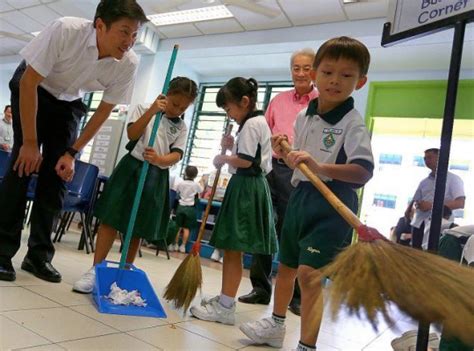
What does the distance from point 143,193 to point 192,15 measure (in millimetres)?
4059

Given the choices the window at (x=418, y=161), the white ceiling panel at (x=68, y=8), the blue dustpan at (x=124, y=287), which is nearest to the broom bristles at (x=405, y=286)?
the blue dustpan at (x=124, y=287)

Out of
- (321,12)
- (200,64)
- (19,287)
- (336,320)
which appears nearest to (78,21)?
(19,287)

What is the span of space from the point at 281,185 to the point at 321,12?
9.62ft

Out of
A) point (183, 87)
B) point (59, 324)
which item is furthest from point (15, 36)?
point (59, 324)

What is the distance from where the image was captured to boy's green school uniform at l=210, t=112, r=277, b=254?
1.68 metres

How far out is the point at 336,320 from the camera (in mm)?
715

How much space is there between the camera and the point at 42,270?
179 centimetres

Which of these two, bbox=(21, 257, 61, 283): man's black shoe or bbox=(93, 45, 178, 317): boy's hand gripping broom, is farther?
bbox=(21, 257, 61, 283): man's black shoe

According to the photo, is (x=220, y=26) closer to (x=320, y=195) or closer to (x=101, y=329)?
(x=320, y=195)

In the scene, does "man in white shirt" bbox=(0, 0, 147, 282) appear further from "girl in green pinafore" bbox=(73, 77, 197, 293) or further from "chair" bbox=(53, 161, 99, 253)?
"chair" bbox=(53, 161, 99, 253)

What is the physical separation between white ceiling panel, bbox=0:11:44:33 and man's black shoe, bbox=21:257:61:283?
5711mm

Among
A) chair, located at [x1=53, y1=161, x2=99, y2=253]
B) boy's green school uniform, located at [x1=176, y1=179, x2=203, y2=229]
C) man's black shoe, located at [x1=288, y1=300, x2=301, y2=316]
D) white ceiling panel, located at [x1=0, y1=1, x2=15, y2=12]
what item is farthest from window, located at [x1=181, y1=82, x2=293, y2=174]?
man's black shoe, located at [x1=288, y1=300, x2=301, y2=316]

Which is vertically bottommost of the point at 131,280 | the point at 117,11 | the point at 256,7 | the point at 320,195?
the point at 131,280

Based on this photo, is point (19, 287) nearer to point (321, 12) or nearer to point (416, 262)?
point (416, 262)
